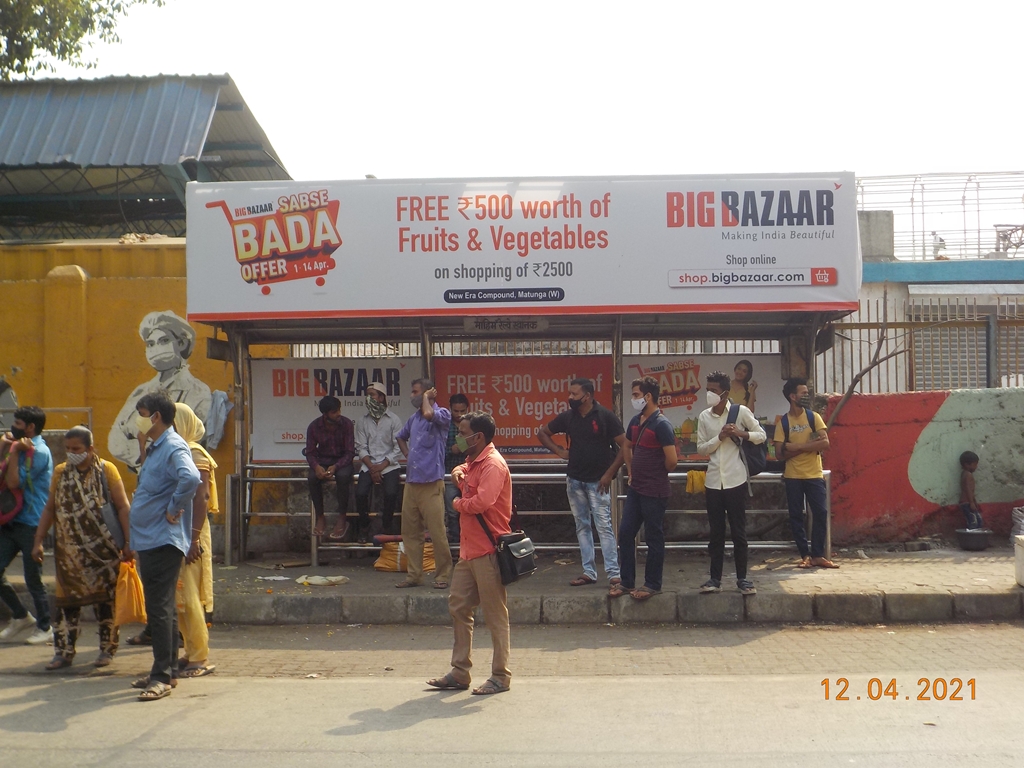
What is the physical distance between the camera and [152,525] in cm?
A: 570

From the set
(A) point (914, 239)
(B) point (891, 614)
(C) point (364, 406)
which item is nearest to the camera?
(B) point (891, 614)

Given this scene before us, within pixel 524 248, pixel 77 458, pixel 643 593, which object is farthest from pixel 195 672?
pixel 524 248

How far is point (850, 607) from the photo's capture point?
300 inches

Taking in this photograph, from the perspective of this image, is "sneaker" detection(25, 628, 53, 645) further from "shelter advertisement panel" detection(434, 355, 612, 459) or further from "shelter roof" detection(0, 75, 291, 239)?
"shelter roof" detection(0, 75, 291, 239)

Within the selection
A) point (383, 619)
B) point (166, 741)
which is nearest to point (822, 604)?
point (383, 619)

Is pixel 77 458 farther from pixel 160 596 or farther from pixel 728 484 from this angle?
pixel 728 484

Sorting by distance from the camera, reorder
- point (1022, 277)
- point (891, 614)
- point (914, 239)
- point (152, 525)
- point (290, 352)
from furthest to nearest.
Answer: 1. point (914, 239)
2. point (1022, 277)
3. point (290, 352)
4. point (891, 614)
5. point (152, 525)

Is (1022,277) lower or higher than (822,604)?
higher

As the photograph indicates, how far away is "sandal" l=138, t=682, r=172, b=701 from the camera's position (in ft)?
18.4

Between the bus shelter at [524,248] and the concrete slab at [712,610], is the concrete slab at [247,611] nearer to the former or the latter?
the bus shelter at [524,248]

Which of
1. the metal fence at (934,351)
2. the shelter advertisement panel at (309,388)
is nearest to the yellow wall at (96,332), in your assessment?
the shelter advertisement panel at (309,388)

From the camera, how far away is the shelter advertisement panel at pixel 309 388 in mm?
9969

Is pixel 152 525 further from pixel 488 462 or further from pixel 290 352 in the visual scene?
pixel 290 352

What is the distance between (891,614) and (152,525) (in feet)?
18.7
